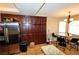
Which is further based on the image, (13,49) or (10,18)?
(10,18)

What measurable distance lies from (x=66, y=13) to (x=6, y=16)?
90.1 inches

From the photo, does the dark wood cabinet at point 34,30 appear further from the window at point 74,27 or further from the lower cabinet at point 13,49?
the window at point 74,27

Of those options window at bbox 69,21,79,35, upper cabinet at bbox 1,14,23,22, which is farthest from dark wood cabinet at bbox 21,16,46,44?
window at bbox 69,21,79,35

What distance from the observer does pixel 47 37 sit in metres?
3.50

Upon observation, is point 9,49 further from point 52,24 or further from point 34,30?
point 52,24

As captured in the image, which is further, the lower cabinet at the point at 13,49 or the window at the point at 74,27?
the lower cabinet at the point at 13,49

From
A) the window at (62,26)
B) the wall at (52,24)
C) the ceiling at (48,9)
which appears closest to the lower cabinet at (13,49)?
the ceiling at (48,9)

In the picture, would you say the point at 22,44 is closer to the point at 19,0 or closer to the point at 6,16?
the point at 6,16

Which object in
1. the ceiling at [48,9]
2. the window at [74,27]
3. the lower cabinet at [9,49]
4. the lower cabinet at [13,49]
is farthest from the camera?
the lower cabinet at [13,49]

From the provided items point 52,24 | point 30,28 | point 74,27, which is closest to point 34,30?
point 30,28

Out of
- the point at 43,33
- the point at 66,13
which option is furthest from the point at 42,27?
the point at 66,13

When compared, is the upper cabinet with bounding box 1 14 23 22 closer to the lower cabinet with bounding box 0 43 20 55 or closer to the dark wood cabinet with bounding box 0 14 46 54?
→ the dark wood cabinet with bounding box 0 14 46 54

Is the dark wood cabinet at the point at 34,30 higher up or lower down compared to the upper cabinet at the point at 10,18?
lower down

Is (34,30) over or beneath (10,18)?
beneath
